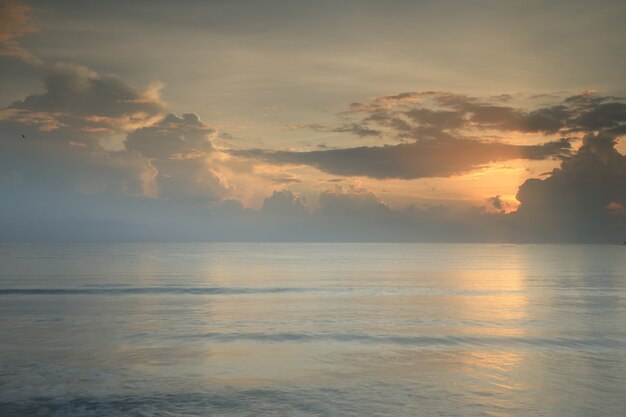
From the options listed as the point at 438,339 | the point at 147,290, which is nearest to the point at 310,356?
the point at 438,339

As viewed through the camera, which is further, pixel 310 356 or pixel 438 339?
pixel 438 339

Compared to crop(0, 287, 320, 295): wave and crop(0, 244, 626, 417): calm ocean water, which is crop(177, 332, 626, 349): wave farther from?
crop(0, 287, 320, 295): wave

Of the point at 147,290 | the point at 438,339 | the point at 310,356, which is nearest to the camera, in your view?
the point at 310,356

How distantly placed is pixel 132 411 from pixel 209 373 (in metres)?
4.88

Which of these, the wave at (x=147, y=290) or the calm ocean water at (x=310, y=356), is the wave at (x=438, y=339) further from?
the wave at (x=147, y=290)

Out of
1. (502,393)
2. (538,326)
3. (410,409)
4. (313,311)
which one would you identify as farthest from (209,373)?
(538,326)

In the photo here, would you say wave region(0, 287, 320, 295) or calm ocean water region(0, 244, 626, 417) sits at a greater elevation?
wave region(0, 287, 320, 295)

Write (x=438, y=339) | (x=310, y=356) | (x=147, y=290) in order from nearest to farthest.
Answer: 1. (x=310, y=356)
2. (x=438, y=339)
3. (x=147, y=290)

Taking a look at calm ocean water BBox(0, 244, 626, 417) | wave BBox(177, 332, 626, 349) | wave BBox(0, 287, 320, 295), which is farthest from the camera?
wave BBox(0, 287, 320, 295)

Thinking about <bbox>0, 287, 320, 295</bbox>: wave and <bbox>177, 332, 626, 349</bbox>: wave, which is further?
<bbox>0, 287, 320, 295</bbox>: wave

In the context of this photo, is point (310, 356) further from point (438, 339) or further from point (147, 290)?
point (147, 290)

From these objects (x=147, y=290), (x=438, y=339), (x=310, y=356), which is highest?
(x=147, y=290)

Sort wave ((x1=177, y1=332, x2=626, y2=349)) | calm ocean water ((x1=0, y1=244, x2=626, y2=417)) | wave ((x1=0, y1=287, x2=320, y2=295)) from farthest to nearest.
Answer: wave ((x1=0, y1=287, x2=320, y2=295))
wave ((x1=177, y1=332, x2=626, y2=349))
calm ocean water ((x1=0, y1=244, x2=626, y2=417))

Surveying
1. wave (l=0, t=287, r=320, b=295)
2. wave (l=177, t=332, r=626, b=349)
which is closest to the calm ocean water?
wave (l=177, t=332, r=626, b=349)
